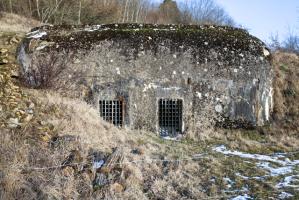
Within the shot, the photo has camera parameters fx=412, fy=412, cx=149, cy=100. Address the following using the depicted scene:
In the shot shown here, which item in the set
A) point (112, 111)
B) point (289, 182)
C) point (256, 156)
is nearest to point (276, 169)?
point (289, 182)

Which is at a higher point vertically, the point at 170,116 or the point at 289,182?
the point at 170,116

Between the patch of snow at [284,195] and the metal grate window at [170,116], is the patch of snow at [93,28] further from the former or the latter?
the patch of snow at [284,195]

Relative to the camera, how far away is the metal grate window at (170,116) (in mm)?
11031

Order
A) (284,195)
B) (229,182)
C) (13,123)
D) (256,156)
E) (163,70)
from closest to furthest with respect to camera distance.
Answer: (284,195) → (229,182) → (13,123) → (256,156) → (163,70)

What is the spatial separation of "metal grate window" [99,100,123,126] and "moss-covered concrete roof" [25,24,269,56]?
159 cm

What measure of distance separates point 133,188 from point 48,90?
14.6 ft

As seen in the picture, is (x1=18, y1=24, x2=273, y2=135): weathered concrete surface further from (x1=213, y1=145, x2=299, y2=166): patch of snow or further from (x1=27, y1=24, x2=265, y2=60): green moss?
(x1=213, y1=145, x2=299, y2=166): patch of snow

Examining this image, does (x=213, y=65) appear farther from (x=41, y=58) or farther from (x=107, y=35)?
(x=41, y=58)

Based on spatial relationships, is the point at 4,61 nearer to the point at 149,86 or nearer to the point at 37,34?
the point at 37,34

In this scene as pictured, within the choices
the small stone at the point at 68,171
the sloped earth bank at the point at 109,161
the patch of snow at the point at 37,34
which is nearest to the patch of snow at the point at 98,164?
the sloped earth bank at the point at 109,161

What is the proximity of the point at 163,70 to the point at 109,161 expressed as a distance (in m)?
4.68

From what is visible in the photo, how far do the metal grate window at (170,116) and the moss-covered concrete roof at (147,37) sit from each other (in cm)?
154

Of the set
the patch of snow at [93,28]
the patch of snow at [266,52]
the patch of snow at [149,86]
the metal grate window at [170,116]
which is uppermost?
the patch of snow at [93,28]

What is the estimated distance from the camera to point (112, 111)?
35.7 feet
